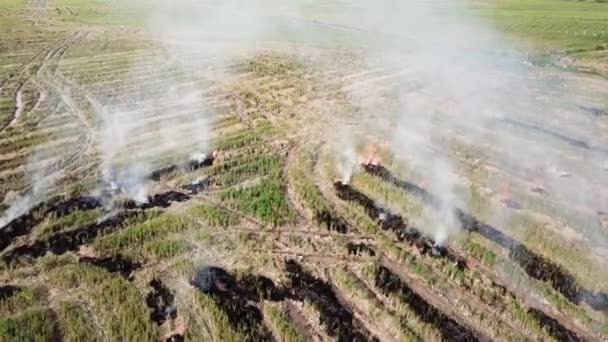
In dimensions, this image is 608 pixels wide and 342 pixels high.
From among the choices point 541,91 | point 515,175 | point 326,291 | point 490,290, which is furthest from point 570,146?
point 326,291

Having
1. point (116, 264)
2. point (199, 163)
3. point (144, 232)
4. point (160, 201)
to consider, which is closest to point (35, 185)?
point (160, 201)

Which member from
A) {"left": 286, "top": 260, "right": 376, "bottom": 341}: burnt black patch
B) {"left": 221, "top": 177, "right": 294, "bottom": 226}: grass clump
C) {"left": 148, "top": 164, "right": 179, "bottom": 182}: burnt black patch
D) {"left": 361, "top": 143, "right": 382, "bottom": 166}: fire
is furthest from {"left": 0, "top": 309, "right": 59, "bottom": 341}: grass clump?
{"left": 361, "top": 143, "right": 382, "bottom": 166}: fire

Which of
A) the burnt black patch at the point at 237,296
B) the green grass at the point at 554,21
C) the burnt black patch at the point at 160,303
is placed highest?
the burnt black patch at the point at 160,303

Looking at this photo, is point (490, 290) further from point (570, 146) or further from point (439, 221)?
point (570, 146)

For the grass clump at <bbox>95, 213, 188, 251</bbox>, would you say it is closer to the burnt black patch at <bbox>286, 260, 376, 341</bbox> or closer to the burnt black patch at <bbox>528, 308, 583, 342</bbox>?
the burnt black patch at <bbox>286, 260, 376, 341</bbox>

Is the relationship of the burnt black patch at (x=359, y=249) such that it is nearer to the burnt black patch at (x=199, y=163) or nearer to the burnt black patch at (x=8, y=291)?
the burnt black patch at (x=199, y=163)

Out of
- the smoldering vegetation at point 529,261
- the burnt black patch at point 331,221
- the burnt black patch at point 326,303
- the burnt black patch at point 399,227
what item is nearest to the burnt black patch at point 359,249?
the burnt black patch at point 331,221
